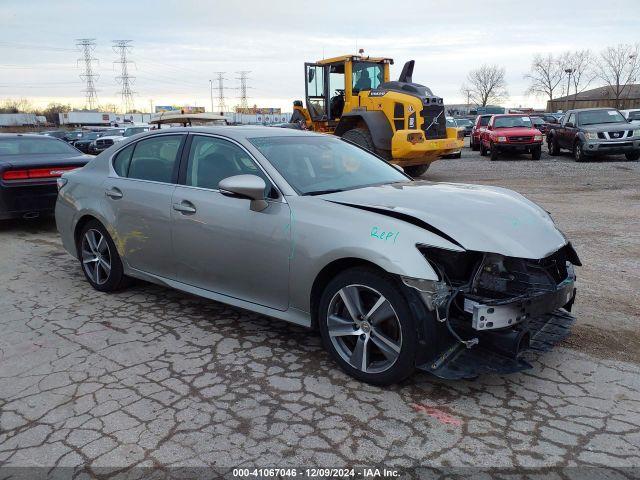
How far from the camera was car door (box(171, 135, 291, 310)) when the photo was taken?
12.3 feet

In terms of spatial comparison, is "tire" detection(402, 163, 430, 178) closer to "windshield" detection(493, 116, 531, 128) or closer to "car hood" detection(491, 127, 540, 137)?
"car hood" detection(491, 127, 540, 137)

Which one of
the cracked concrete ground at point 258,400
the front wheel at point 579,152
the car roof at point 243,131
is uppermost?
the car roof at point 243,131

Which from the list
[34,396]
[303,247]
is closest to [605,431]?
[303,247]

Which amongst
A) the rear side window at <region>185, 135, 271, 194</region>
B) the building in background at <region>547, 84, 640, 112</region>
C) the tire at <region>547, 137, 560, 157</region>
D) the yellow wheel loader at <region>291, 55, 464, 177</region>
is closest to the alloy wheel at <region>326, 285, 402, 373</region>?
the rear side window at <region>185, 135, 271, 194</region>

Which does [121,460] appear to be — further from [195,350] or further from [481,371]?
[481,371]

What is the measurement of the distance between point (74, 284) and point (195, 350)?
2.38m

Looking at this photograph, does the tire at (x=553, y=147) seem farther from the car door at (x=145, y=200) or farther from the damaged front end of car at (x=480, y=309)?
the damaged front end of car at (x=480, y=309)

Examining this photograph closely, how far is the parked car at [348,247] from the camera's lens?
3.11m

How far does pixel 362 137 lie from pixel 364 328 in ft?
33.5

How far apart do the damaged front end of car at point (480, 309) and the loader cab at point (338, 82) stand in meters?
10.8

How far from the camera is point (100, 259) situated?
525cm

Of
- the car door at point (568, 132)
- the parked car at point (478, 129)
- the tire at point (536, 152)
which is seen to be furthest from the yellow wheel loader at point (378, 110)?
the parked car at point (478, 129)

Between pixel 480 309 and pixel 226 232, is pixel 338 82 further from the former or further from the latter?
pixel 480 309

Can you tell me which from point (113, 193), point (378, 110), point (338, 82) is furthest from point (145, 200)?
point (338, 82)
